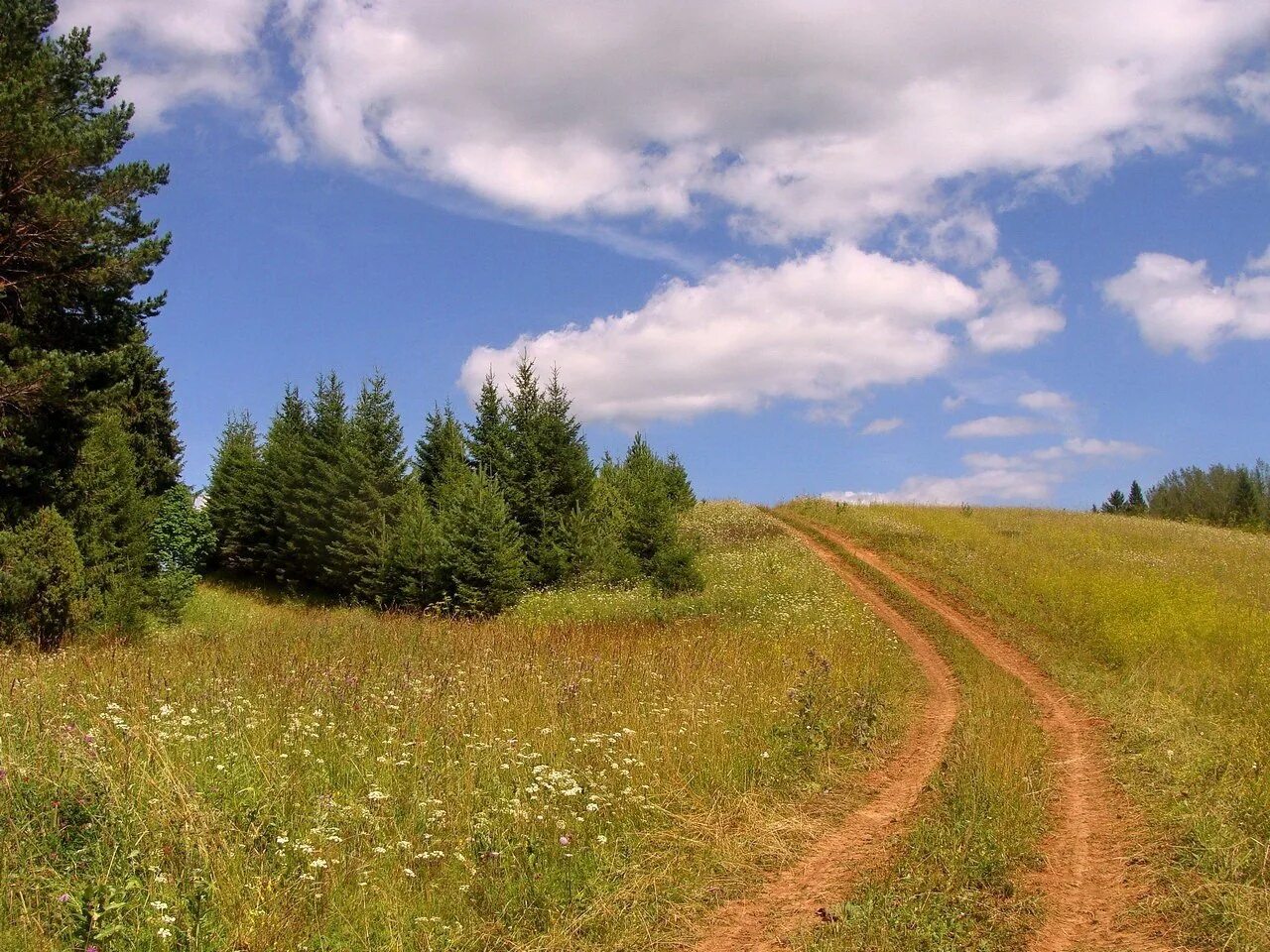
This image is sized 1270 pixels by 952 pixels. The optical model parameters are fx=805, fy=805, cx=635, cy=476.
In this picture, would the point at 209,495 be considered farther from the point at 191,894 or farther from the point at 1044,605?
the point at 191,894

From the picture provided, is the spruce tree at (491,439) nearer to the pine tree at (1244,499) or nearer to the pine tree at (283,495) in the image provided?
the pine tree at (283,495)

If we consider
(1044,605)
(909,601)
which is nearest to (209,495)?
(909,601)

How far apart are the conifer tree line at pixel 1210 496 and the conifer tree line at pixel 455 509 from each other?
5937cm

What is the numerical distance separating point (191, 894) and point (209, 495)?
177ft

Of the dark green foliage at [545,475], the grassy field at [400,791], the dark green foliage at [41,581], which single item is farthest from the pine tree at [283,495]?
the grassy field at [400,791]

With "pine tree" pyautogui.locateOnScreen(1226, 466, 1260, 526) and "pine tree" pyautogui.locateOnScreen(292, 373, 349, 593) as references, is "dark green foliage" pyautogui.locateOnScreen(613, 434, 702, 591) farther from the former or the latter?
"pine tree" pyautogui.locateOnScreen(1226, 466, 1260, 526)

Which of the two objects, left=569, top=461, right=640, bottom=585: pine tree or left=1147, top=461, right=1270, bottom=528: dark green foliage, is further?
left=1147, top=461, right=1270, bottom=528: dark green foliage

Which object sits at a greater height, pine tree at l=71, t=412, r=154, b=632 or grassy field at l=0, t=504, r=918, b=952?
pine tree at l=71, t=412, r=154, b=632

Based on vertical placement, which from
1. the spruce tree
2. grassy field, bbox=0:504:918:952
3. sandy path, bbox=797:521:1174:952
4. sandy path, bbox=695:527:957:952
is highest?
the spruce tree

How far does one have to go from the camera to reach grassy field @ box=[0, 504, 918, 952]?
4781mm

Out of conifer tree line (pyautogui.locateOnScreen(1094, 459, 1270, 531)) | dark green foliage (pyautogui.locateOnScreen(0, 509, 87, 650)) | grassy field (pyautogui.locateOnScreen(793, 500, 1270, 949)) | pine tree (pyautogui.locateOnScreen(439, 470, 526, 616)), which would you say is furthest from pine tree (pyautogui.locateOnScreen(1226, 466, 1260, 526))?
dark green foliage (pyautogui.locateOnScreen(0, 509, 87, 650))

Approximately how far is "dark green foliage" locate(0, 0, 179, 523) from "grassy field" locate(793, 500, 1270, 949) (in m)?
21.0

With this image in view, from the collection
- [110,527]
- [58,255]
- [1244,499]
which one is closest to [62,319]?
[58,255]

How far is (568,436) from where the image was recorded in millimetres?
33125
